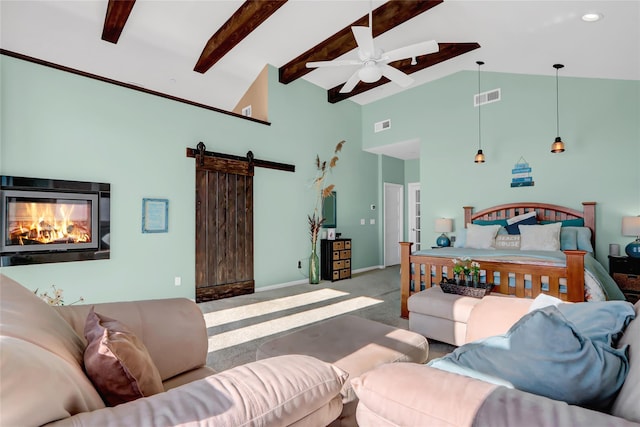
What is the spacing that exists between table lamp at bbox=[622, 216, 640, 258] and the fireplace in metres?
6.41

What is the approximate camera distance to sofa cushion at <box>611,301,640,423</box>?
74 centimetres

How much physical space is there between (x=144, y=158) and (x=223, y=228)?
1.43 m

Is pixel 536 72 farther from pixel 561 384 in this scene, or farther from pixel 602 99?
pixel 561 384

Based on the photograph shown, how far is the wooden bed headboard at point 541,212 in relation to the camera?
4520 mm

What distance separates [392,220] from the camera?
7859 millimetres

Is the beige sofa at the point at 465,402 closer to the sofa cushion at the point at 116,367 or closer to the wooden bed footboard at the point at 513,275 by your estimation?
the sofa cushion at the point at 116,367

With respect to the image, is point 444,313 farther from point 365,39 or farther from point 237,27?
point 237,27

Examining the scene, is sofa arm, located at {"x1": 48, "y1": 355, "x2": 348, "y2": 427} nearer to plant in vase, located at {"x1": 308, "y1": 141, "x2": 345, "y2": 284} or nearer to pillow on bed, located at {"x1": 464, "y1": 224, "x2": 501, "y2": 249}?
pillow on bed, located at {"x1": 464, "y1": 224, "x2": 501, "y2": 249}

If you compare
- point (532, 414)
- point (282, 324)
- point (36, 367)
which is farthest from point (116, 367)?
point (282, 324)

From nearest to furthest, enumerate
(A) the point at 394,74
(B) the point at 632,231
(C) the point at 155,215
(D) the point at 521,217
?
1. (A) the point at 394,74
2. (B) the point at 632,231
3. (C) the point at 155,215
4. (D) the point at 521,217

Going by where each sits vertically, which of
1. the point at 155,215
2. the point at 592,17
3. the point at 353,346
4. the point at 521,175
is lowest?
the point at 353,346

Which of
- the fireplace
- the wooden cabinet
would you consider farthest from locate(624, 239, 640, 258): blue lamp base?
the fireplace

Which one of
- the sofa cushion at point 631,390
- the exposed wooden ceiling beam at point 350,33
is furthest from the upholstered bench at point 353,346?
the exposed wooden ceiling beam at point 350,33

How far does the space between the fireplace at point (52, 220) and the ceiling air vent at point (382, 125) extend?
513 centimetres
